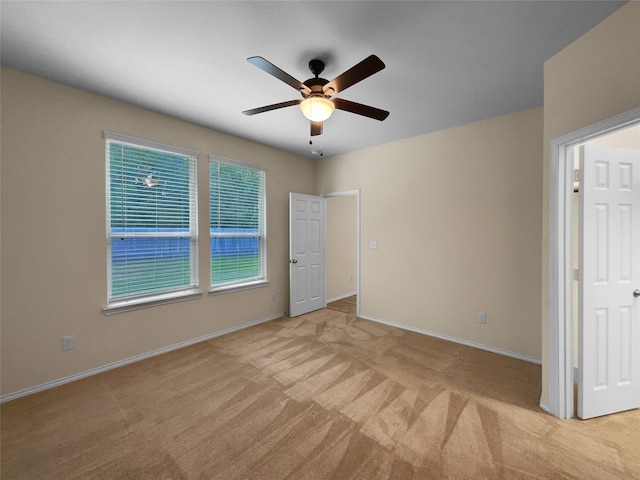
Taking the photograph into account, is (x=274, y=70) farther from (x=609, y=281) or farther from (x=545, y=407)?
(x=545, y=407)

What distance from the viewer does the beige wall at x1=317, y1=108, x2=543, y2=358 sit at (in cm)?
285

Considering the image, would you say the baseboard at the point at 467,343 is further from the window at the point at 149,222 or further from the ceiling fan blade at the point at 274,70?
the ceiling fan blade at the point at 274,70

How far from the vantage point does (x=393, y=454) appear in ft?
5.34

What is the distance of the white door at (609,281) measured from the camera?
1.90 metres

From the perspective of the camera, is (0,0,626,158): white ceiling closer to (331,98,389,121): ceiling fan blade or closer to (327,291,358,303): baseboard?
(331,98,389,121): ceiling fan blade

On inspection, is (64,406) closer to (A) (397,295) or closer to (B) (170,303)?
(B) (170,303)

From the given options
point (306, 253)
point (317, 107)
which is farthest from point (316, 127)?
point (306, 253)

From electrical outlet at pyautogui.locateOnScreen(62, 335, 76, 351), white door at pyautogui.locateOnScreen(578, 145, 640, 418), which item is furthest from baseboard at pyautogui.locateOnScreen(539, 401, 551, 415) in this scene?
electrical outlet at pyautogui.locateOnScreen(62, 335, 76, 351)

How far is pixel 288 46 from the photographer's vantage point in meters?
1.90

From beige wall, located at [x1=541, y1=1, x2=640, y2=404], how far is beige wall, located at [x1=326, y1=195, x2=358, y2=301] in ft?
11.9

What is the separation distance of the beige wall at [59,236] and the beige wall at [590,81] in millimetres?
3617

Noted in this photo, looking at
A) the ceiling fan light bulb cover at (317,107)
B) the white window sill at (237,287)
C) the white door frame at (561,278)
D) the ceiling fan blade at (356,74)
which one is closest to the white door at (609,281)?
A: the white door frame at (561,278)

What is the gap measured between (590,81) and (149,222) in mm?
3934

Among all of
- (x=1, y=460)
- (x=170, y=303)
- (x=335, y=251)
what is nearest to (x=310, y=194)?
(x=335, y=251)
